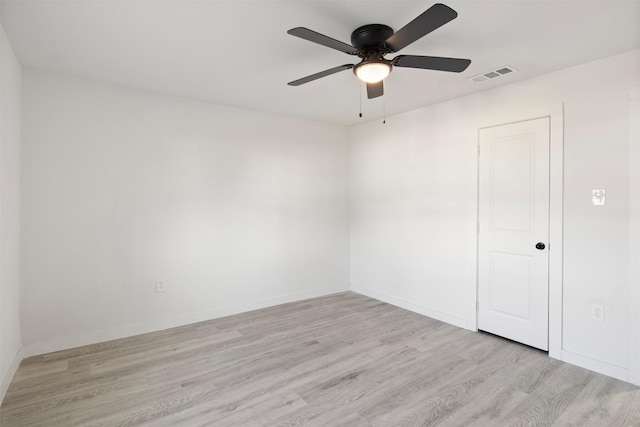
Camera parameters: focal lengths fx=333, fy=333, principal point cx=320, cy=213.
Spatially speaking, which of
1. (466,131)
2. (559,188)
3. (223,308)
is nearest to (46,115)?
(223,308)

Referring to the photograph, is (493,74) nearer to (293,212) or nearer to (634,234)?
(634,234)

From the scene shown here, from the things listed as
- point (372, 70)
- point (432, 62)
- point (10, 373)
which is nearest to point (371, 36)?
point (372, 70)

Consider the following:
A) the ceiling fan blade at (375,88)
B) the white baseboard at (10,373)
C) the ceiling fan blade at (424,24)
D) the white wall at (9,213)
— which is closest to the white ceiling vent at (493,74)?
the ceiling fan blade at (375,88)

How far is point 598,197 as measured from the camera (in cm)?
272

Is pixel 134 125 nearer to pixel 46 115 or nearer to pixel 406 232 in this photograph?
pixel 46 115

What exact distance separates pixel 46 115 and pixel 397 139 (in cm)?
381

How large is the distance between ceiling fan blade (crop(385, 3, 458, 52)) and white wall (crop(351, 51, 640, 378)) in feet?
6.14

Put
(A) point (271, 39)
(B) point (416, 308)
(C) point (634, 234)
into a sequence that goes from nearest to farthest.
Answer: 1. (A) point (271, 39)
2. (C) point (634, 234)
3. (B) point (416, 308)

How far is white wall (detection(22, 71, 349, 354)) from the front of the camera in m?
3.04

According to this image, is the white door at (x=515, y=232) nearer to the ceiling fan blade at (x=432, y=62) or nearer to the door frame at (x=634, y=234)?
the door frame at (x=634, y=234)

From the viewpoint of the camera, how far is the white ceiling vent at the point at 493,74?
293 cm

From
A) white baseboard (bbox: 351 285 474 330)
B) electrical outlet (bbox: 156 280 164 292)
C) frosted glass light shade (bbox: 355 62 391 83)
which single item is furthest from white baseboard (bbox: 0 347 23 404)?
white baseboard (bbox: 351 285 474 330)

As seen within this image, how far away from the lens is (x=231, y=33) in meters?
2.32

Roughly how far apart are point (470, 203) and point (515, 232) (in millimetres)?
550
